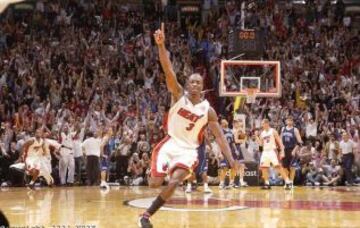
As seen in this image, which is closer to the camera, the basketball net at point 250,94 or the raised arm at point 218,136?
the raised arm at point 218,136

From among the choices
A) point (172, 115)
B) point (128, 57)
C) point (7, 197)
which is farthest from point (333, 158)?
point (172, 115)

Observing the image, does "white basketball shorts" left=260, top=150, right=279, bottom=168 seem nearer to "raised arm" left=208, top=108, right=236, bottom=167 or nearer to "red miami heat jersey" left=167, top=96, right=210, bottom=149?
"raised arm" left=208, top=108, right=236, bottom=167

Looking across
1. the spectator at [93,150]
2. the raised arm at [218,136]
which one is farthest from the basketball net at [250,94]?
the raised arm at [218,136]

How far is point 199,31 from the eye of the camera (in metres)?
23.5

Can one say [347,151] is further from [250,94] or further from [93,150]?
[93,150]

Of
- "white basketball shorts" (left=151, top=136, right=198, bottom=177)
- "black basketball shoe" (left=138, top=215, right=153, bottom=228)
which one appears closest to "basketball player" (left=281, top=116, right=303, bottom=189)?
"white basketball shorts" (left=151, top=136, right=198, bottom=177)

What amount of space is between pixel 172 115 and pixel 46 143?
852cm

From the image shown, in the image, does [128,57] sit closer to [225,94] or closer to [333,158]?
[225,94]

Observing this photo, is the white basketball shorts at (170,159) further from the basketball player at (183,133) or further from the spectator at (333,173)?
the spectator at (333,173)

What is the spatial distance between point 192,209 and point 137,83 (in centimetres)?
1070

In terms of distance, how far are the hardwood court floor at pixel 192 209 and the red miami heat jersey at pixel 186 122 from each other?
1247 mm

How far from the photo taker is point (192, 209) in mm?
10320

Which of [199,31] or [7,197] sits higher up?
[199,31]

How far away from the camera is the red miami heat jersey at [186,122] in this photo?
747 cm
